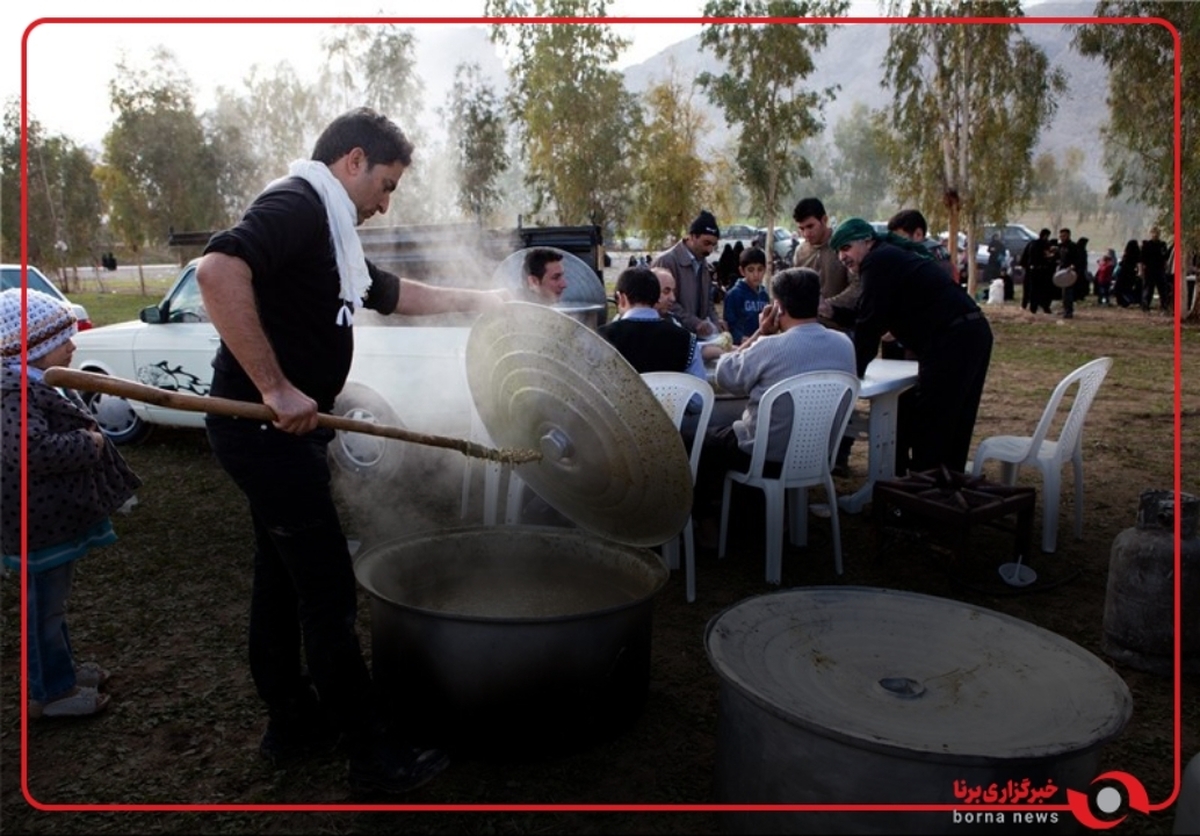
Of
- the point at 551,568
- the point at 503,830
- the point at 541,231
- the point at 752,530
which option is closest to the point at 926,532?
the point at 752,530

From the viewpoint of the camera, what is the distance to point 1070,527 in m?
5.52

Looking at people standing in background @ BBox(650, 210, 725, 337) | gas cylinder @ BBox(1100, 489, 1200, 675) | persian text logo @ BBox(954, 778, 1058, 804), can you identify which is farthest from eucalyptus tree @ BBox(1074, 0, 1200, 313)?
persian text logo @ BBox(954, 778, 1058, 804)

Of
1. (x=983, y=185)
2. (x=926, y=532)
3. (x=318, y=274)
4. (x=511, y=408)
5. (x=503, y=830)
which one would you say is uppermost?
(x=983, y=185)

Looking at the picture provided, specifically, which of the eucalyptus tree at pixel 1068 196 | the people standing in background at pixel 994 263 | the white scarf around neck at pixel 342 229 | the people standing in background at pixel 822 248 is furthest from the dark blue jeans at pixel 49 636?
the eucalyptus tree at pixel 1068 196

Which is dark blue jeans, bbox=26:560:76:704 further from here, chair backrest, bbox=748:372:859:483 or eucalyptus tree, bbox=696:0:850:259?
eucalyptus tree, bbox=696:0:850:259

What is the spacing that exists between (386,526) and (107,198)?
29.3 m

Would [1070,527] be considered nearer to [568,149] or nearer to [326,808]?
[326,808]

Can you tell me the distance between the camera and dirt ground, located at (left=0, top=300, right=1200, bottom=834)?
2.75 metres

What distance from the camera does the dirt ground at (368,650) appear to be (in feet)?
9.01

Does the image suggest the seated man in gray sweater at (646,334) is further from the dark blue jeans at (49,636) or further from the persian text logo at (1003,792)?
the persian text logo at (1003,792)

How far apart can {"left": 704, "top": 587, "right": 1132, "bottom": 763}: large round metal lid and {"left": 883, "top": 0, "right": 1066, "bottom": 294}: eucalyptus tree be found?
23.7 metres

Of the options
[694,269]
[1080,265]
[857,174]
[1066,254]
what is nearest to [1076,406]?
[694,269]

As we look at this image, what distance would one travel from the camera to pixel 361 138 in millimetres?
2578

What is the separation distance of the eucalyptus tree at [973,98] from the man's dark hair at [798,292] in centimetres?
2175
